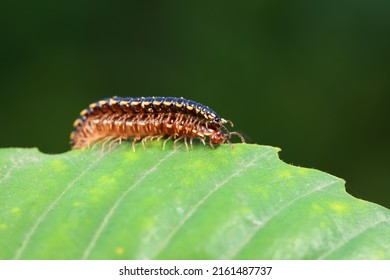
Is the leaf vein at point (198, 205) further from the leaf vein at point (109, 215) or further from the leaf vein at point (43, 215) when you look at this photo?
the leaf vein at point (43, 215)

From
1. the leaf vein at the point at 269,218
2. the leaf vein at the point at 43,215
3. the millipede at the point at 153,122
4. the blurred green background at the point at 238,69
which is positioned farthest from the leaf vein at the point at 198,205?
the blurred green background at the point at 238,69

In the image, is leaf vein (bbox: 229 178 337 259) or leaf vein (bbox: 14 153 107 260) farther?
leaf vein (bbox: 14 153 107 260)

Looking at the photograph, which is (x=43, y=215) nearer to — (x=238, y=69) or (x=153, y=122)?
(x=153, y=122)

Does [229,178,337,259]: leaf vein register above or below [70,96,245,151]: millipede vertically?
below

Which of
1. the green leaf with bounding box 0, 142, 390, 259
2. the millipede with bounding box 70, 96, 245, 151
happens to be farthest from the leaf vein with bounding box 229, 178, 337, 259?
the millipede with bounding box 70, 96, 245, 151

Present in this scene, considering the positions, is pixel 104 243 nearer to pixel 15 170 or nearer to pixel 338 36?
pixel 15 170

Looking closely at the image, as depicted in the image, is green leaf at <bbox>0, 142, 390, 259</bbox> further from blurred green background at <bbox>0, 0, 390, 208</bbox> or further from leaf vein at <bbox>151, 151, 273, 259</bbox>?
blurred green background at <bbox>0, 0, 390, 208</bbox>

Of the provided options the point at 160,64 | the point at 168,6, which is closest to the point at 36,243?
the point at 160,64
